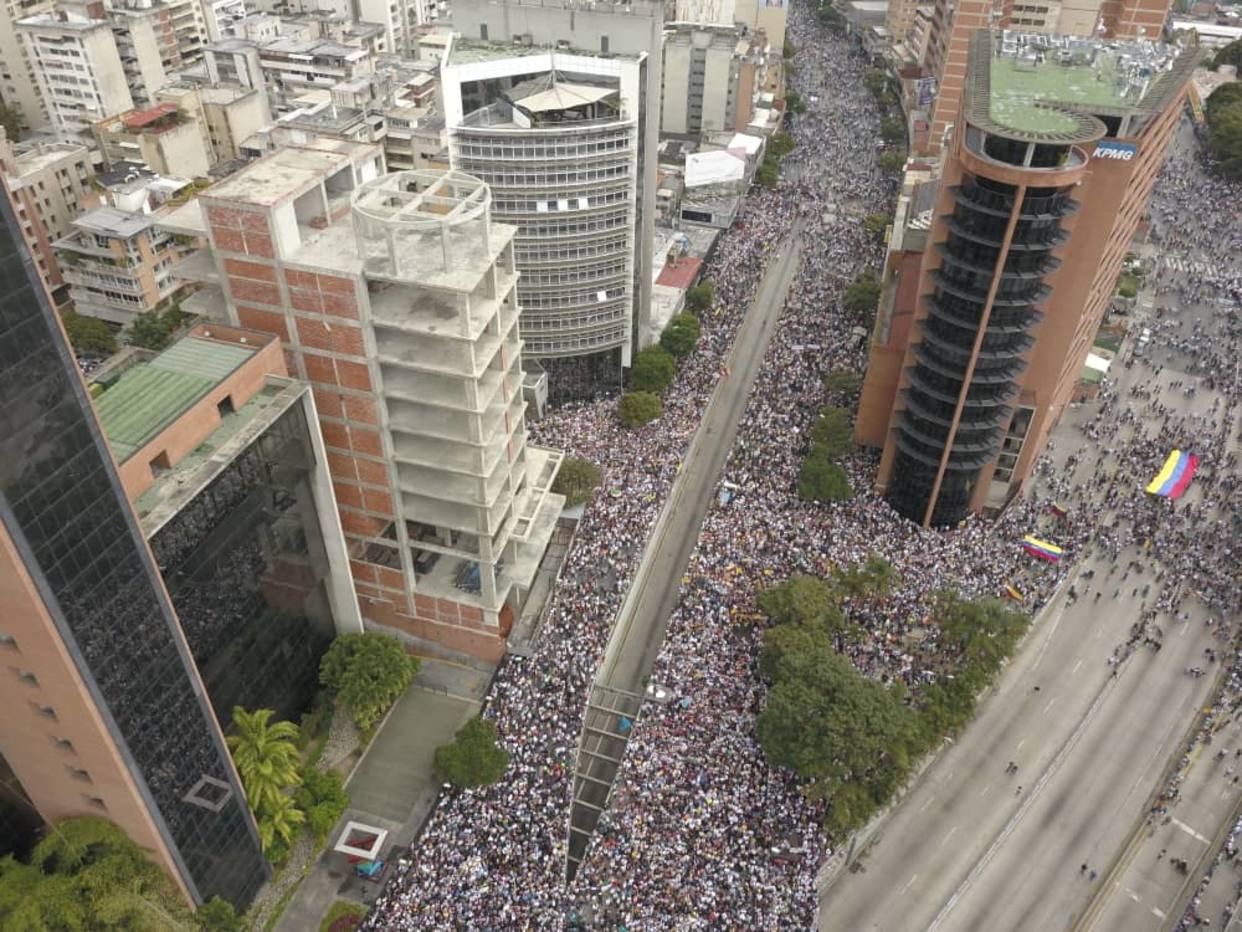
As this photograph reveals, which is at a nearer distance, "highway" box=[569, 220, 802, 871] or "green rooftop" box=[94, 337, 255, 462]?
"green rooftop" box=[94, 337, 255, 462]

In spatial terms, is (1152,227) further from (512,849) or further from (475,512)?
(512,849)

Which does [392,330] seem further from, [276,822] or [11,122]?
[11,122]

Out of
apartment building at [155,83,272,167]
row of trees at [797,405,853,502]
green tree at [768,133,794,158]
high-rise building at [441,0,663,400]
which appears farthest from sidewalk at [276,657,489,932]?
green tree at [768,133,794,158]

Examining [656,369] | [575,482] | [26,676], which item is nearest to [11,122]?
[656,369]

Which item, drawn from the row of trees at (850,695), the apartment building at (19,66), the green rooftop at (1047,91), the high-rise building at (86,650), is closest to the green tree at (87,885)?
the high-rise building at (86,650)

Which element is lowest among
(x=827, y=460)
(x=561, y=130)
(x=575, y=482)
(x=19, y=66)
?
(x=827, y=460)

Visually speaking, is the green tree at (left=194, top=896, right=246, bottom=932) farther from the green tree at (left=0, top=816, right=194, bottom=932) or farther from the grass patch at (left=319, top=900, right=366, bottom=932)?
the grass patch at (left=319, top=900, right=366, bottom=932)
